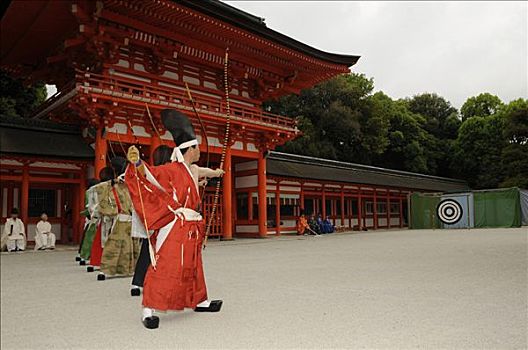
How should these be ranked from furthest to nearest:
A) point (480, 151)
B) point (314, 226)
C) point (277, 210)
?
point (480, 151) < point (314, 226) < point (277, 210)

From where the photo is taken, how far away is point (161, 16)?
1038 centimetres

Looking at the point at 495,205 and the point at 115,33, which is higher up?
the point at 115,33

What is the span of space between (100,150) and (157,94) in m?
1.98

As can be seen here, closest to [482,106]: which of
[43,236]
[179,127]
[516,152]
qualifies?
[516,152]

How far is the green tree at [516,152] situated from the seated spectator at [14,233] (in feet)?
81.8

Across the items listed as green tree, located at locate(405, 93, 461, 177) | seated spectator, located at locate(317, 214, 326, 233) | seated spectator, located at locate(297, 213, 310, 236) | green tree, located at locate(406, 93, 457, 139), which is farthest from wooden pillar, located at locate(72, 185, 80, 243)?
green tree, located at locate(406, 93, 457, 139)

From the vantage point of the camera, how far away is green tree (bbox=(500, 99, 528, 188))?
24.6 m

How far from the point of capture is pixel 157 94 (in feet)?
34.9

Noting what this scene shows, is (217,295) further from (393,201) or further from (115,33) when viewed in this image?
(393,201)

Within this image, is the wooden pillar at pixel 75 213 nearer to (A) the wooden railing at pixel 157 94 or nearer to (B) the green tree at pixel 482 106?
(A) the wooden railing at pixel 157 94

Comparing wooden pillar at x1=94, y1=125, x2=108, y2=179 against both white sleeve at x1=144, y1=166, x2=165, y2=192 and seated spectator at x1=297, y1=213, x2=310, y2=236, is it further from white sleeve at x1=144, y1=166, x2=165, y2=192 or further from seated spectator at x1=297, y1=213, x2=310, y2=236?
seated spectator at x1=297, y1=213, x2=310, y2=236

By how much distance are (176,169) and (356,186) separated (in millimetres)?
17378

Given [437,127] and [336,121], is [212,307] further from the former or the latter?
[437,127]

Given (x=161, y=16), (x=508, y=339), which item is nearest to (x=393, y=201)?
(x=161, y=16)
